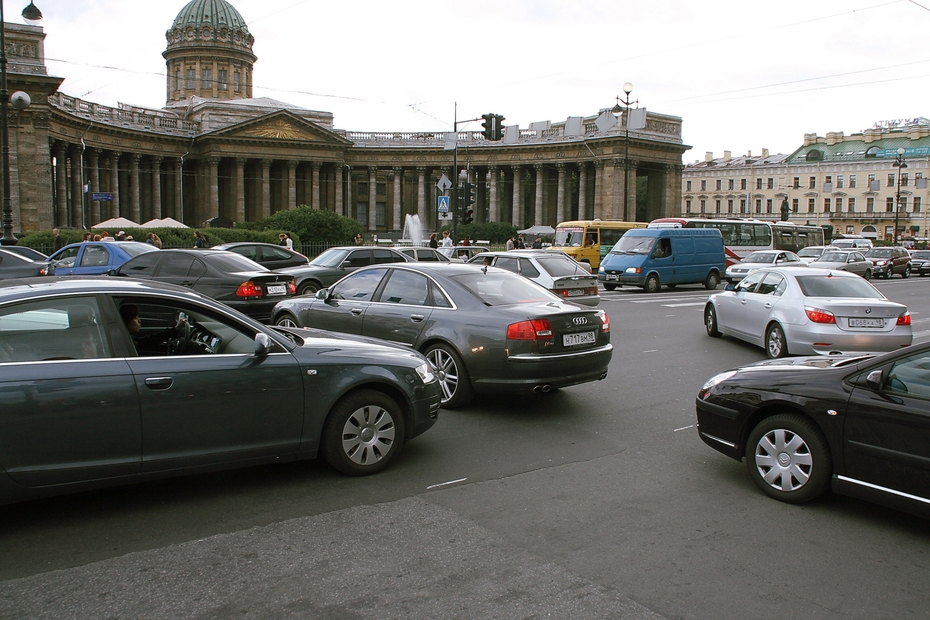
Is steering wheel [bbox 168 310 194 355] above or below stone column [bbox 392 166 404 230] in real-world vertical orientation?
below

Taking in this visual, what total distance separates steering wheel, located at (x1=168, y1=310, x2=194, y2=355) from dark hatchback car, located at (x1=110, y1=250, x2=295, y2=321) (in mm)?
8352

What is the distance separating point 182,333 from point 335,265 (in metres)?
14.2

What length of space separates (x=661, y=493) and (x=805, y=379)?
1.31 meters

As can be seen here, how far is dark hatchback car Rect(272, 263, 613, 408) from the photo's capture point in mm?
7559

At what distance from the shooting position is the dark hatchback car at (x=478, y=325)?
7.56m

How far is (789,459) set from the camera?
5344mm

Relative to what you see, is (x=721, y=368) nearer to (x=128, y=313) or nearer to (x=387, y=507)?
(x=387, y=507)

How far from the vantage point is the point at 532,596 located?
3854mm

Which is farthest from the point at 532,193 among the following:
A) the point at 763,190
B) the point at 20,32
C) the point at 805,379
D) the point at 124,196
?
the point at 805,379

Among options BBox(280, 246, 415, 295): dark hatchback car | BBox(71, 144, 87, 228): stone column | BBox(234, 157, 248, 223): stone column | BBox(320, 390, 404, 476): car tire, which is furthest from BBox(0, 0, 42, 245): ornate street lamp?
BBox(234, 157, 248, 223): stone column

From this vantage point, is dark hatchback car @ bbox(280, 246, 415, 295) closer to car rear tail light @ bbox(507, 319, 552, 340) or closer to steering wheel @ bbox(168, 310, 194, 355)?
car rear tail light @ bbox(507, 319, 552, 340)

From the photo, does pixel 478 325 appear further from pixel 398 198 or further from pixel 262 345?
pixel 398 198

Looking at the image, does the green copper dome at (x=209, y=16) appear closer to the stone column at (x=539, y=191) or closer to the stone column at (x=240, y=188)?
the stone column at (x=240, y=188)

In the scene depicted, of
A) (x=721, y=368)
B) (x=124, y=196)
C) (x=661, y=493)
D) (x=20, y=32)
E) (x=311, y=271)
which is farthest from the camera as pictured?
(x=124, y=196)
